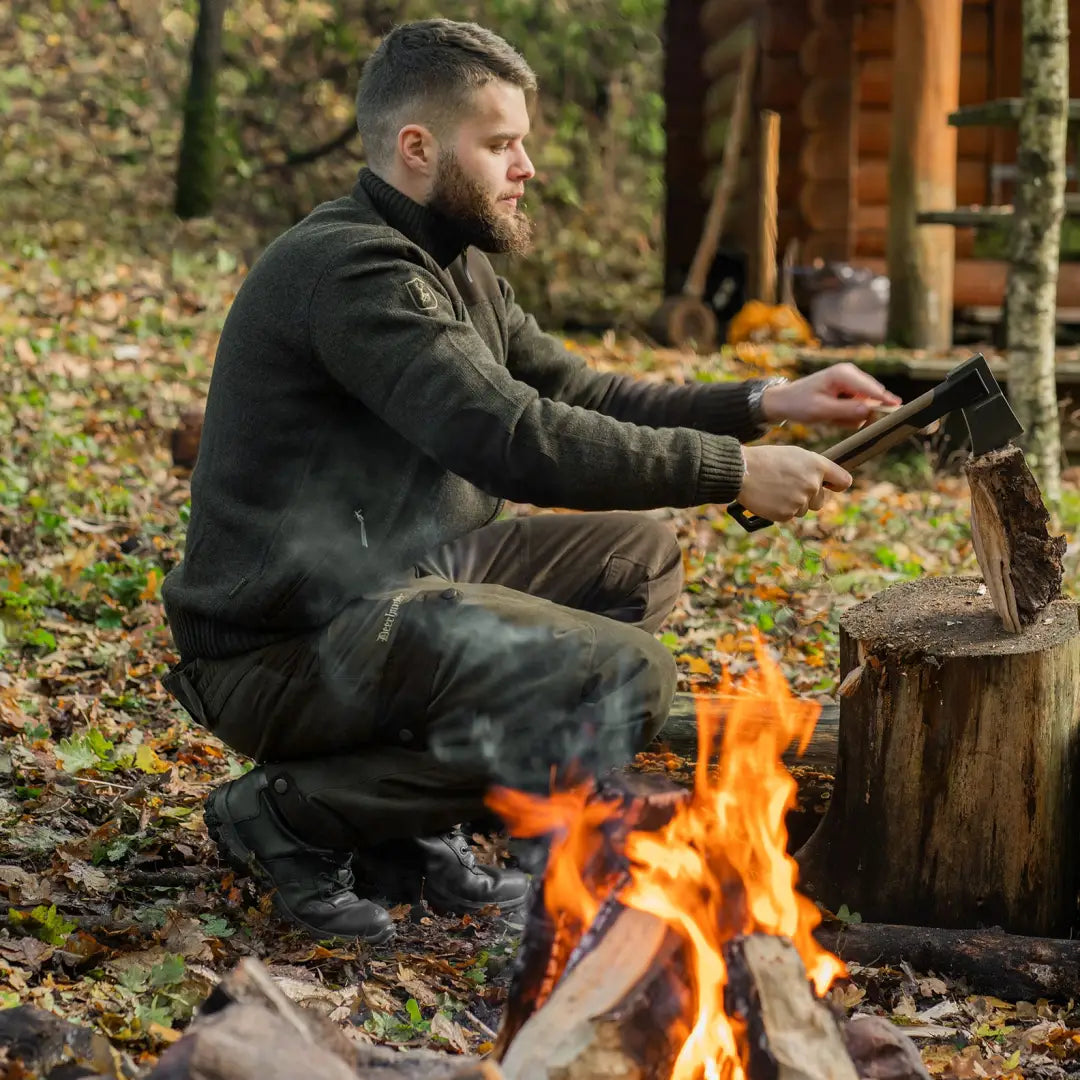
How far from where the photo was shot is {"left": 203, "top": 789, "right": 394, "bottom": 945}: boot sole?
11.5 feet

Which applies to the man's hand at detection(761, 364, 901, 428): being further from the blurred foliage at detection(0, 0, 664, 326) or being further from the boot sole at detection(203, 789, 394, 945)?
the blurred foliage at detection(0, 0, 664, 326)

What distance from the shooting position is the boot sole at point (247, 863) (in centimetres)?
349

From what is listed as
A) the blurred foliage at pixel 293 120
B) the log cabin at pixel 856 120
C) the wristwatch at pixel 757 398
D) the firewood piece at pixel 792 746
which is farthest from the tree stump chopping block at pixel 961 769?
the blurred foliage at pixel 293 120

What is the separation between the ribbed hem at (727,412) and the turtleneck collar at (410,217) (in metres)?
0.86

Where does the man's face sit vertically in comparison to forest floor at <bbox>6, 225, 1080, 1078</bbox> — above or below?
above

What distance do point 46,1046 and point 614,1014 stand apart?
0.94 meters

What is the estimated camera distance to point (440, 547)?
3.80 metres

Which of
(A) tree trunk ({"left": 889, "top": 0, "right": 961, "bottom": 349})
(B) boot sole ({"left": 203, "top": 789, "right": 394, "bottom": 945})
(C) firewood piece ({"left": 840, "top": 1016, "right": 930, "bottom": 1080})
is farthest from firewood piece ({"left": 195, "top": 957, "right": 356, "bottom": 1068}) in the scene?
(A) tree trunk ({"left": 889, "top": 0, "right": 961, "bottom": 349})

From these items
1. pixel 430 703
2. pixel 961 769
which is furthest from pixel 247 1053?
pixel 961 769

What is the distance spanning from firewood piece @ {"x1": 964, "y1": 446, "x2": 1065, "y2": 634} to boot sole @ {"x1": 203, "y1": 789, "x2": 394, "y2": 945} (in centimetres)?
169

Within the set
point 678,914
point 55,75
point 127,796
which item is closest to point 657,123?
point 55,75

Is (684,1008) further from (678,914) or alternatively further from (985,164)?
(985,164)


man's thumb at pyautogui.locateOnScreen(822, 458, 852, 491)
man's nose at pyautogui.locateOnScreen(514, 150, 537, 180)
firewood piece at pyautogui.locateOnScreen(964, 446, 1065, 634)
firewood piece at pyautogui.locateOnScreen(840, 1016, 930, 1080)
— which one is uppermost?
man's nose at pyautogui.locateOnScreen(514, 150, 537, 180)

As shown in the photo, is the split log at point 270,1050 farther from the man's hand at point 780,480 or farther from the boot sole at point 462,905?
the man's hand at point 780,480
